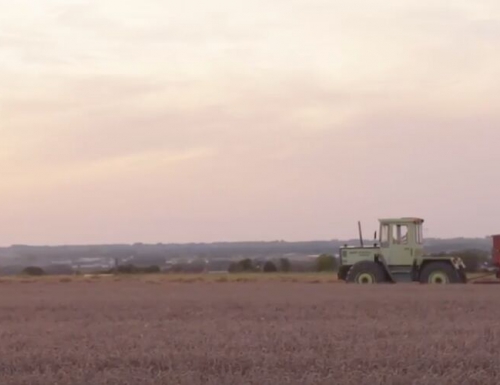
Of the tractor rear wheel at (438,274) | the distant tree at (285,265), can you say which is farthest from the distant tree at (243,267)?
the tractor rear wheel at (438,274)

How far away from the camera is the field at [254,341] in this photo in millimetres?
13117

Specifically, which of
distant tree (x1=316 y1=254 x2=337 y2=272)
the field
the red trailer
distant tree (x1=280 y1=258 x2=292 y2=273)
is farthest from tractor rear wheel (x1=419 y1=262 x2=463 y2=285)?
distant tree (x1=280 y1=258 x2=292 y2=273)

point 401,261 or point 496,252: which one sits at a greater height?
point 496,252

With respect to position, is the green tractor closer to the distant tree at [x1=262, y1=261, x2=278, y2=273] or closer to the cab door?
the cab door

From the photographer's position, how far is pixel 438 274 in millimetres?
36312

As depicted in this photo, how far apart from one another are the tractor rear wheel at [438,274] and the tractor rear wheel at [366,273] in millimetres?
1330

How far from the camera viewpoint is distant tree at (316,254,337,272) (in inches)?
2415

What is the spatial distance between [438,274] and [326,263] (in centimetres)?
2644

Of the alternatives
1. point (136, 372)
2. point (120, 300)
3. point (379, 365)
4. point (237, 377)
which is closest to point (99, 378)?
point (136, 372)

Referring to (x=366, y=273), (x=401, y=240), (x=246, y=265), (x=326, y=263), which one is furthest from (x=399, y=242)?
(x=246, y=265)

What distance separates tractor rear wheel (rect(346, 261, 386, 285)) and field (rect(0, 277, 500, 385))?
8.10m

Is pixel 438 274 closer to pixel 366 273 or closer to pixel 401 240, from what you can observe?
pixel 401 240

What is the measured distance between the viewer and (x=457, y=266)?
121 feet

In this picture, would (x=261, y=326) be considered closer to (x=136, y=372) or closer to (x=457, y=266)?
(x=136, y=372)
